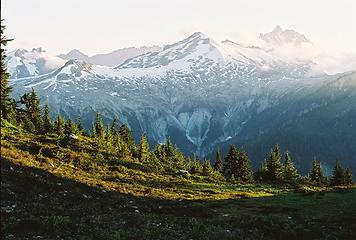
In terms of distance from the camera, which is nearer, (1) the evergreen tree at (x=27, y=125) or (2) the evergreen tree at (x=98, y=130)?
(1) the evergreen tree at (x=27, y=125)

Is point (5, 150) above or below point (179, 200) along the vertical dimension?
above

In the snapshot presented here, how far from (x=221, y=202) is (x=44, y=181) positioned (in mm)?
20757

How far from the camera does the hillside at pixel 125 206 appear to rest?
27094 mm

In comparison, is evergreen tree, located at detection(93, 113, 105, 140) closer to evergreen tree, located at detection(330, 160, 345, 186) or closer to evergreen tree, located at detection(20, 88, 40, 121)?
evergreen tree, located at detection(20, 88, 40, 121)

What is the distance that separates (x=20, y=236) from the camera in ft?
76.0

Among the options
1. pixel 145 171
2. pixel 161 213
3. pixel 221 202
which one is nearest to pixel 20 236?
pixel 161 213

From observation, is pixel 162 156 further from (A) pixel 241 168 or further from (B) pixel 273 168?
(B) pixel 273 168

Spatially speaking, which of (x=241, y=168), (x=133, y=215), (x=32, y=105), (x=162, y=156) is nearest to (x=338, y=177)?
(x=241, y=168)

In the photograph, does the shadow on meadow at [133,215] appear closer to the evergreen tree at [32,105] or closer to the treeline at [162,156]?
the treeline at [162,156]

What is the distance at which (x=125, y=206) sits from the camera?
129 feet

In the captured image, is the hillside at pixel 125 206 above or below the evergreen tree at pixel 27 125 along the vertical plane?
below

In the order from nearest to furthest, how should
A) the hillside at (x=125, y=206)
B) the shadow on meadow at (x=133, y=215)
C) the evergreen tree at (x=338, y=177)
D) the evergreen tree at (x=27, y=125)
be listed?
the shadow on meadow at (x=133, y=215), the hillside at (x=125, y=206), the evergreen tree at (x=27, y=125), the evergreen tree at (x=338, y=177)

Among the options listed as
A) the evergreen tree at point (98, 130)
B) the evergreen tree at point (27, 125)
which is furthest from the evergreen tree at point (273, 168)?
the evergreen tree at point (27, 125)

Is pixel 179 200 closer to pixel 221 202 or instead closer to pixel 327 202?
pixel 221 202
